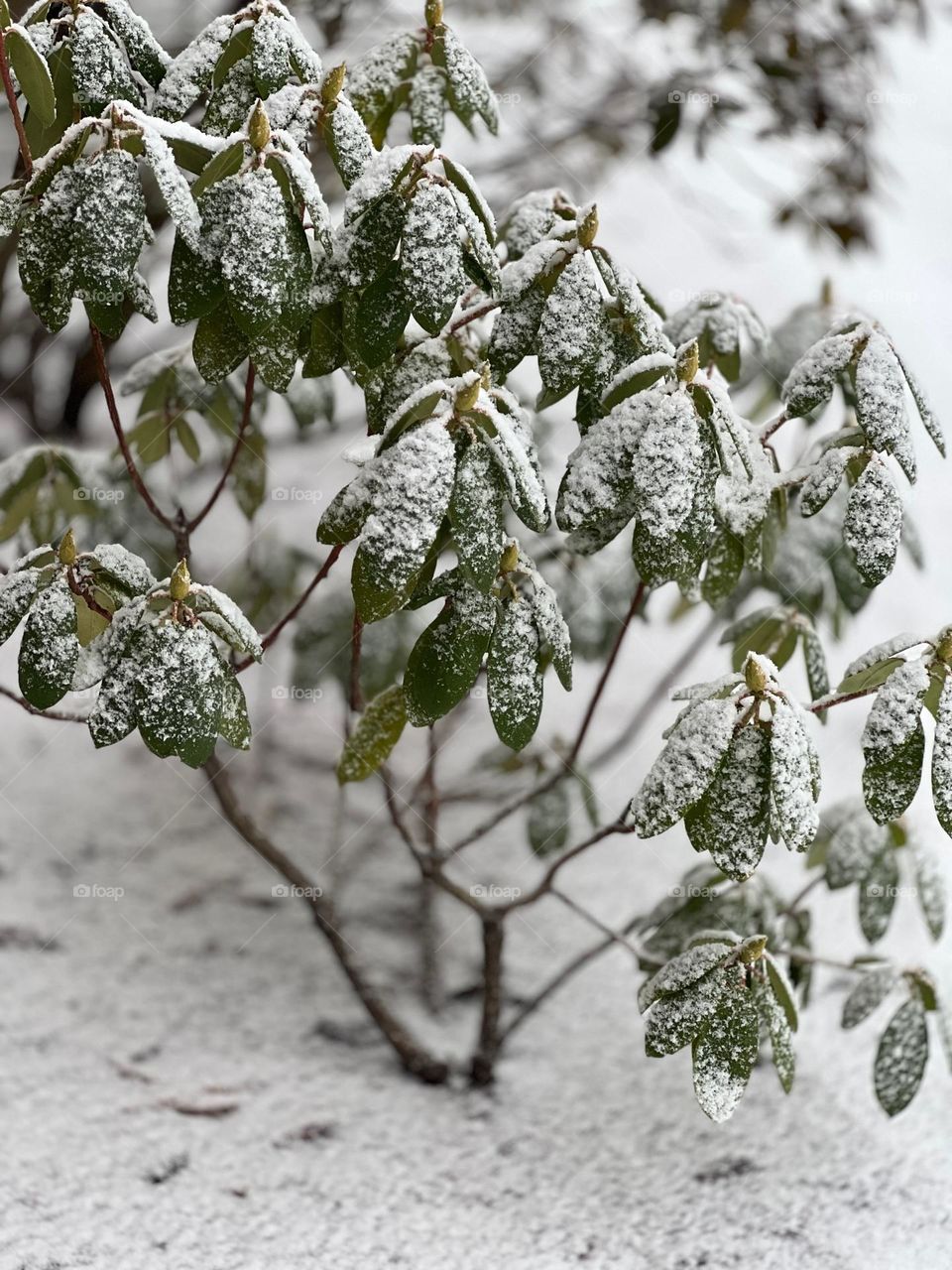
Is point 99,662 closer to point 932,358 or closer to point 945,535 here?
point 945,535

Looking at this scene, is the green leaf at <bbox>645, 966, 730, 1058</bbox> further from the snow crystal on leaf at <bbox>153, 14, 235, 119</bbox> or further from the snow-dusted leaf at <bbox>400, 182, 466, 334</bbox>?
the snow crystal on leaf at <bbox>153, 14, 235, 119</bbox>

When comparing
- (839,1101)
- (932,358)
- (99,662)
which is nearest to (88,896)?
(99,662)

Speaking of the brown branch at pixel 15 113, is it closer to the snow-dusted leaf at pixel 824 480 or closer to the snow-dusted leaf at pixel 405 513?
the snow-dusted leaf at pixel 405 513

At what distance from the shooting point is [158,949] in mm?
1551

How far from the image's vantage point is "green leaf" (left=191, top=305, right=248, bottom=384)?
931 millimetres

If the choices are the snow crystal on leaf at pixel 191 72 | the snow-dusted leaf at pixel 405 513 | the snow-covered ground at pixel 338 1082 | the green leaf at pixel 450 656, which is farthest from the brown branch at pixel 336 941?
the snow crystal on leaf at pixel 191 72

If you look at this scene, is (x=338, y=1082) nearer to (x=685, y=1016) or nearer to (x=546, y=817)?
(x=546, y=817)

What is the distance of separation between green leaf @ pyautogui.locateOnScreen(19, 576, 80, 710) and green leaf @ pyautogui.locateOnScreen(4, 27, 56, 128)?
1.17 ft

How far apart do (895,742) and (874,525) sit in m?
0.16

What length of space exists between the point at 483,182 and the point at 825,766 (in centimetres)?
160

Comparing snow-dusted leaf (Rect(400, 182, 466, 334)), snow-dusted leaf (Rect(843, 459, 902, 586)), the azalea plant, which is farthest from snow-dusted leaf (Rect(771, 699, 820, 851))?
snow-dusted leaf (Rect(400, 182, 466, 334))

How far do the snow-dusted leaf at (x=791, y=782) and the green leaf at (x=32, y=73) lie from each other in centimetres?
68

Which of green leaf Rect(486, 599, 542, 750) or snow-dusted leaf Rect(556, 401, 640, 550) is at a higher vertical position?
snow-dusted leaf Rect(556, 401, 640, 550)

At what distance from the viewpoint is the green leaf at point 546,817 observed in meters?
1.37
